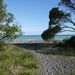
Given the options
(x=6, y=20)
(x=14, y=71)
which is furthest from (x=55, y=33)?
(x=14, y=71)

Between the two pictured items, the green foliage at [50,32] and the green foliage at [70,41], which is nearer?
the green foliage at [70,41]

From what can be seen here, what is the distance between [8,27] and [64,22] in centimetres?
1249

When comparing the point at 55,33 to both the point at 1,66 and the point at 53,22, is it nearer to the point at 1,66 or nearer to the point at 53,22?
the point at 53,22

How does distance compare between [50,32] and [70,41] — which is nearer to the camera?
[50,32]

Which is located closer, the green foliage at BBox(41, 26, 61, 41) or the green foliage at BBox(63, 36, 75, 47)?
the green foliage at BBox(63, 36, 75, 47)

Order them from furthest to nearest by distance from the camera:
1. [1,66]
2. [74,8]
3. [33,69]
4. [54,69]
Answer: [74,8]
[54,69]
[33,69]
[1,66]

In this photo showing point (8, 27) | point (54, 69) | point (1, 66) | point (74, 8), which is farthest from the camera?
point (74, 8)

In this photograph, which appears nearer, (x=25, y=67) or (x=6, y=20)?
(x=25, y=67)

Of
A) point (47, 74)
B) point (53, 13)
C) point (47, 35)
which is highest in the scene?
point (53, 13)

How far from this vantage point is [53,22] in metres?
35.0

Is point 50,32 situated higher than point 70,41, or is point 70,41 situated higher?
point 50,32

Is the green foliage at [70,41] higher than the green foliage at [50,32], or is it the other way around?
the green foliage at [50,32]

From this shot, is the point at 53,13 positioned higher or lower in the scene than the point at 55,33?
higher

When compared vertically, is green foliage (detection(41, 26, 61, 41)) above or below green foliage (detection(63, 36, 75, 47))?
above
